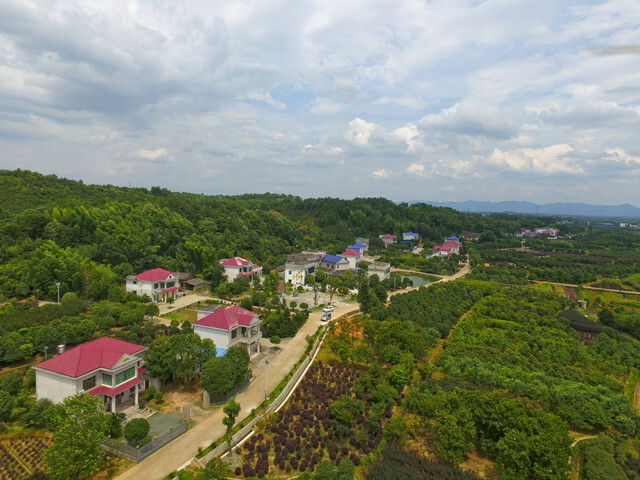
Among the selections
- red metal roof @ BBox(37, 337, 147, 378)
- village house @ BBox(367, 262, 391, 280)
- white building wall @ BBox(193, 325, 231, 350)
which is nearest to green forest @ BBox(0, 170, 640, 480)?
red metal roof @ BBox(37, 337, 147, 378)

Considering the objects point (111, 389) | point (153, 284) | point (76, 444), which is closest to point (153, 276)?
point (153, 284)

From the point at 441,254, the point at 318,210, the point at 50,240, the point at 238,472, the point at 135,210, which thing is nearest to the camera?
the point at 238,472

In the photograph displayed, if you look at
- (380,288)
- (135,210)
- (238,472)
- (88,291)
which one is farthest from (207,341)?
(135,210)

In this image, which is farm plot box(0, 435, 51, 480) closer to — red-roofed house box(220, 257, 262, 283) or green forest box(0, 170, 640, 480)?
green forest box(0, 170, 640, 480)

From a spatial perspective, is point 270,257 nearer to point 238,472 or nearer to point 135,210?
point 135,210

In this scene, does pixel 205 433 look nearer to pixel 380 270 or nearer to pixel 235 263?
pixel 235 263

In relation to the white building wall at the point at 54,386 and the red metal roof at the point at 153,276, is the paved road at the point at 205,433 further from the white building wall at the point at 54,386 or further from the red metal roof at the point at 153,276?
the red metal roof at the point at 153,276
